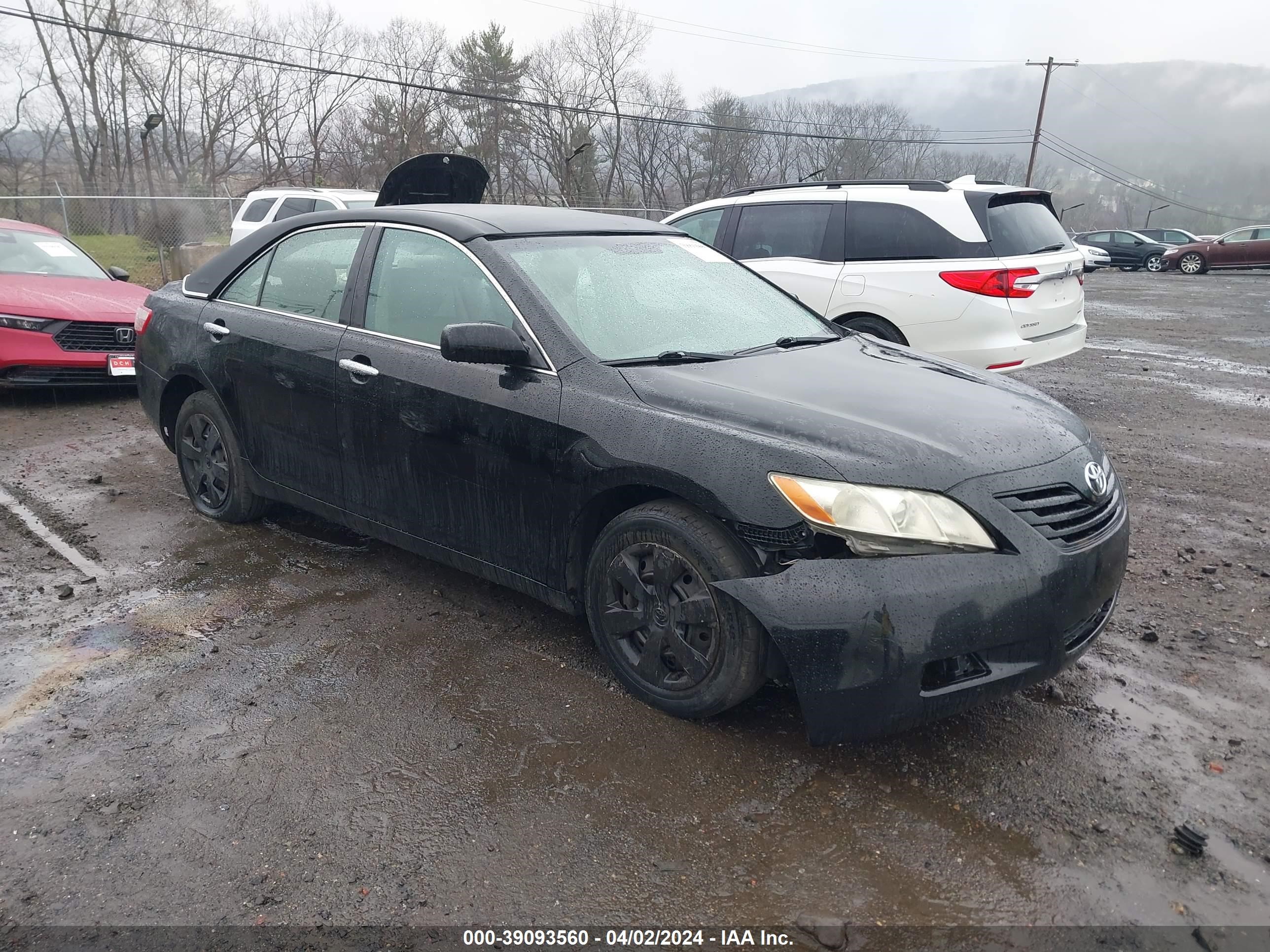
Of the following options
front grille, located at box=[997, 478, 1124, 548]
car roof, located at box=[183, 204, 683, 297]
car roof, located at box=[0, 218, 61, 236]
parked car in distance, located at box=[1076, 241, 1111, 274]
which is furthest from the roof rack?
parked car in distance, located at box=[1076, 241, 1111, 274]

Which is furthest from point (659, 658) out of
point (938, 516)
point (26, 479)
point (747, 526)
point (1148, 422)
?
point (1148, 422)

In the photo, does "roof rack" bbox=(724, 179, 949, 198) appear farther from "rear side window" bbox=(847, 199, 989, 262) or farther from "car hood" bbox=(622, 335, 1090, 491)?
Result: "car hood" bbox=(622, 335, 1090, 491)

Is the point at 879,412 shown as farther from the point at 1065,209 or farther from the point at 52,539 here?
A: the point at 1065,209

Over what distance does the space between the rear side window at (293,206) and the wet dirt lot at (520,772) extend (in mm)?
10452

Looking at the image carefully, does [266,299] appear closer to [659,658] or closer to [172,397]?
[172,397]

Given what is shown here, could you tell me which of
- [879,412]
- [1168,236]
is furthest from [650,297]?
[1168,236]

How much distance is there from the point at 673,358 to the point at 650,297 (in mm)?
490

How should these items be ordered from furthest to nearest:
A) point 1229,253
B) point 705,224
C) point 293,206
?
point 1229,253 → point 293,206 → point 705,224

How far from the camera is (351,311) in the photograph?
4012 mm

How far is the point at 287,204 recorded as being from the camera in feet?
46.5

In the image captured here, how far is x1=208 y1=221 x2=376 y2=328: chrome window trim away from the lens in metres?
4.09

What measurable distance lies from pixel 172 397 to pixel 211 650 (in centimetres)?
203

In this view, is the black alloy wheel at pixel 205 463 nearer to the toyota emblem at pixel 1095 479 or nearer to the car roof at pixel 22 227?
the toyota emblem at pixel 1095 479

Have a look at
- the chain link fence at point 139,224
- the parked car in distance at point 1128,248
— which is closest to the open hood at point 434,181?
the chain link fence at point 139,224
